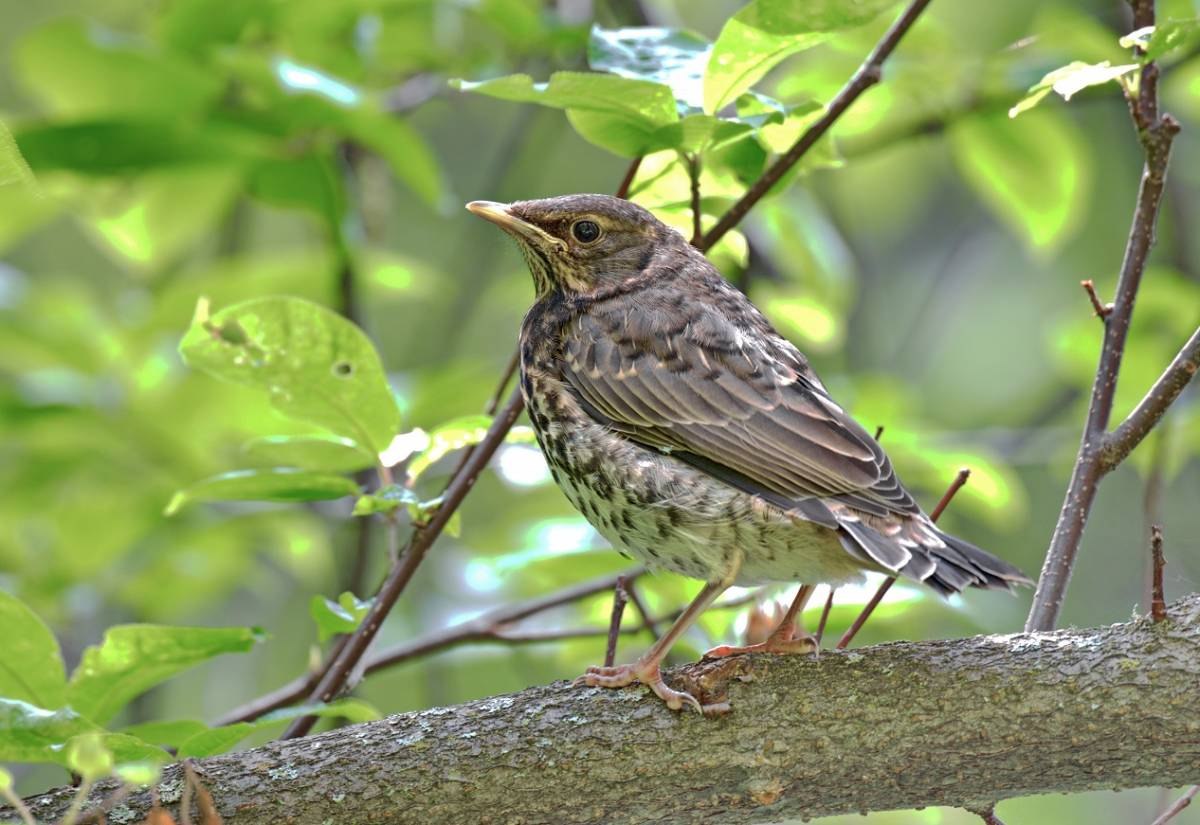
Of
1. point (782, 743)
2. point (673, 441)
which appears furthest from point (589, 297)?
point (782, 743)

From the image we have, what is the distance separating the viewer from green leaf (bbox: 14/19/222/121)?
13.2 ft

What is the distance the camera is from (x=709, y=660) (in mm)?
2834

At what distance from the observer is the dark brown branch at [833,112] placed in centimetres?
308

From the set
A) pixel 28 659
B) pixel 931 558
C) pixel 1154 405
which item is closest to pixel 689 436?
pixel 931 558

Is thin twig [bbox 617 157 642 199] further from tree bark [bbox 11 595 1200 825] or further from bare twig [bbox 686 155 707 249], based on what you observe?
tree bark [bbox 11 595 1200 825]

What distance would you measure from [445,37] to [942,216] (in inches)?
166

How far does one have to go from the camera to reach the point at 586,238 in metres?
3.76

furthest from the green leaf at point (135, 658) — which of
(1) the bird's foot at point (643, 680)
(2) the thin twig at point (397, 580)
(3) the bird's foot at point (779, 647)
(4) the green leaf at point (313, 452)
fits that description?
(3) the bird's foot at point (779, 647)

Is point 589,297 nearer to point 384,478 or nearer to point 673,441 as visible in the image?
point 673,441

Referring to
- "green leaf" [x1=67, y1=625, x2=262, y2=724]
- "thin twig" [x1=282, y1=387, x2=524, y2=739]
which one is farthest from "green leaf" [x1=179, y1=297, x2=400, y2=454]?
"green leaf" [x1=67, y1=625, x2=262, y2=724]

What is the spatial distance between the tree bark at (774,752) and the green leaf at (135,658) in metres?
0.26

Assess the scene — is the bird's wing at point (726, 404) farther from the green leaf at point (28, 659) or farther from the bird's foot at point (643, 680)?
the green leaf at point (28, 659)

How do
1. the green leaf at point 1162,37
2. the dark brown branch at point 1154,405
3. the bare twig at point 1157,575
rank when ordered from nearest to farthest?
1. the bare twig at point 1157,575
2. the green leaf at point 1162,37
3. the dark brown branch at point 1154,405

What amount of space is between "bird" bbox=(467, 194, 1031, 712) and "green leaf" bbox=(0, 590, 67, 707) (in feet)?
3.58
